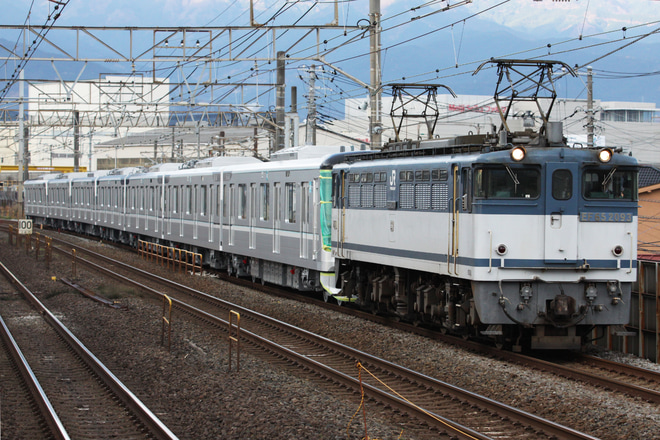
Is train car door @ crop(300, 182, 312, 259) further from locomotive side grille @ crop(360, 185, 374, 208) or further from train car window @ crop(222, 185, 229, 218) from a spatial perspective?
train car window @ crop(222, 185, 229, 218)

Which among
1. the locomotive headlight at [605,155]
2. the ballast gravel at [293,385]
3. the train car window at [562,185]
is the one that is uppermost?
the locomotive headlight at [605,155]

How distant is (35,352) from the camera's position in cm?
1423

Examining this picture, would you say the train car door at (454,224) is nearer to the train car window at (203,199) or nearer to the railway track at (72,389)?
the railway track at (72,389)

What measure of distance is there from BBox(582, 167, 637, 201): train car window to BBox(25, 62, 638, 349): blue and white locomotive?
15 mm

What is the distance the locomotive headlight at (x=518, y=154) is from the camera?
39.3 ft

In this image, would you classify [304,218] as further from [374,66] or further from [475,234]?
[475,234]

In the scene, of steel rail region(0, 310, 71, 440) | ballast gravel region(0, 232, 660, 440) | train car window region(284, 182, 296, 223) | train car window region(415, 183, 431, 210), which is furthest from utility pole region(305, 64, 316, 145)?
steel rail region(0, 310, 71, 440)

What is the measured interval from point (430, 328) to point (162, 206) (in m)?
19.6

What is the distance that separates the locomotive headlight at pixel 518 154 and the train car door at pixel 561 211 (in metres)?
0.44

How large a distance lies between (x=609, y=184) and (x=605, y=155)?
46 cm

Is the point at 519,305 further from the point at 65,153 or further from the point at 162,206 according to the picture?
the point at 65,153

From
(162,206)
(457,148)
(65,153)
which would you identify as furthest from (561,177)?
(65,153)

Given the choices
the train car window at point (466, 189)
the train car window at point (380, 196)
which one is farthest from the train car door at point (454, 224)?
the train car window at point (380, 196)

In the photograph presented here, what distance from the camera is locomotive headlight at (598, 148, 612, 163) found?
1214 centimetres
